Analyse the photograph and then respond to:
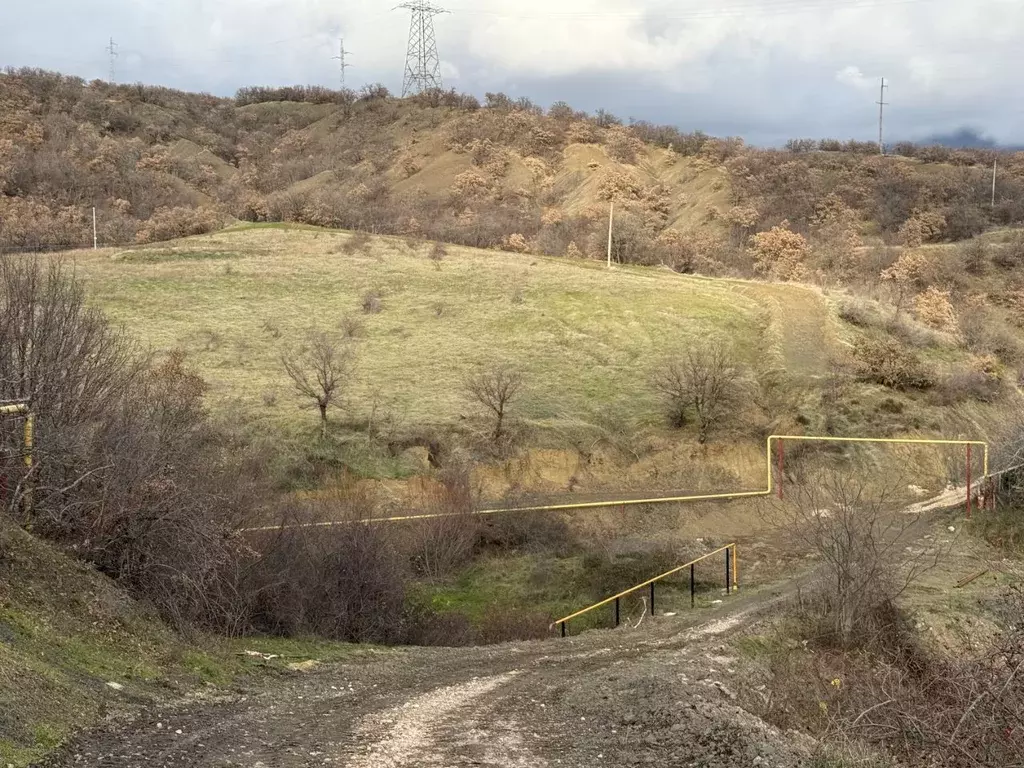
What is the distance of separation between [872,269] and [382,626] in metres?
47.5

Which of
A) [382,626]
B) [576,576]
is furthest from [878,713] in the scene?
[576,576]

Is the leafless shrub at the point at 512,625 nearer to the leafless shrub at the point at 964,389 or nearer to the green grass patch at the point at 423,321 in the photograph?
the green grass patch at the point at 423,321

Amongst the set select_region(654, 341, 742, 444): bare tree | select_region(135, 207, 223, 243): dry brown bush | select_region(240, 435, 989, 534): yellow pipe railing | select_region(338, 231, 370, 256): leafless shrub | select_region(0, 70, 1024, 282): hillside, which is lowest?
select_region(240, 435, 989, 534): yellow pipe railing

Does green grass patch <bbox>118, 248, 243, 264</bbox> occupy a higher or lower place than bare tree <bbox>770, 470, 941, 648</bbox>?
higher

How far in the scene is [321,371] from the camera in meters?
28.8

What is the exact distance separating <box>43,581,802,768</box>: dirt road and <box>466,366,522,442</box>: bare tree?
15.1 m

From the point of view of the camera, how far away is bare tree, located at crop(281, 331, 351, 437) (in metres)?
28.1

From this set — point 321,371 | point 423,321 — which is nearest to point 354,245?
point 423,321

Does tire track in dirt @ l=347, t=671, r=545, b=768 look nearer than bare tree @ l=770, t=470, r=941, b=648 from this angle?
Yes

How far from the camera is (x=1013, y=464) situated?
864 inches

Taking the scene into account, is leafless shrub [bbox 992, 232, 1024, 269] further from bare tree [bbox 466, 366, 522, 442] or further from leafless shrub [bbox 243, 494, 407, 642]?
leafless shrub [bbox 243, 494, 407, 642]

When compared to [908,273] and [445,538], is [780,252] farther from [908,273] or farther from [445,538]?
[445,538]

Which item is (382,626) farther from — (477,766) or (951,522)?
(951,522)

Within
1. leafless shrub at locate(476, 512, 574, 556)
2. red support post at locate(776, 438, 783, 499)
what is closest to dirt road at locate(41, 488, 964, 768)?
leafless shrub at locate(476, 512, 574, 556)
